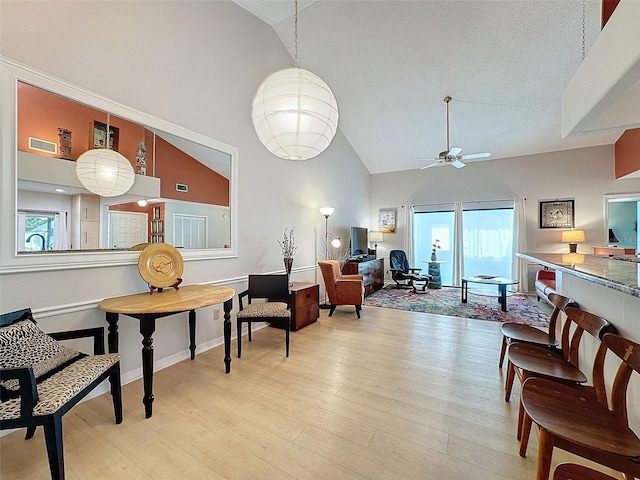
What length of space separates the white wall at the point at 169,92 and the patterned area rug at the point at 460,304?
2067 millimetres

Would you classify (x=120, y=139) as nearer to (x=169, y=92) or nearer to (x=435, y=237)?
(x=169, y=92)

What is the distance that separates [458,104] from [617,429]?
491 centimetres

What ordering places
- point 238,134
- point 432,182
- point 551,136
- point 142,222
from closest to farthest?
point 142,222
point 238,134
point 551,136
point 432,182

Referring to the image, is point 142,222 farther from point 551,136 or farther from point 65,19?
point 551,136

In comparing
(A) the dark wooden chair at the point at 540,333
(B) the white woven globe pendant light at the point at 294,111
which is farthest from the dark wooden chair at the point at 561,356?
(B) the white woven globe pendant light at the point at 294,111

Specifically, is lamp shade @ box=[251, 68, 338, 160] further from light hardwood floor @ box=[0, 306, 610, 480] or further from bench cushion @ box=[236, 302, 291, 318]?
light hardwood floor @ box=[0, 306, 610, 480]

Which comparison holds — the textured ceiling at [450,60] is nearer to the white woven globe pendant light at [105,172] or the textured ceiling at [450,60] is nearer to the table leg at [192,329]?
the white woven globe pendant light at [105,172]

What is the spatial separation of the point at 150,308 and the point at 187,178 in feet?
4.90

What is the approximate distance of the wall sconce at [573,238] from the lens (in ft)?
16.8

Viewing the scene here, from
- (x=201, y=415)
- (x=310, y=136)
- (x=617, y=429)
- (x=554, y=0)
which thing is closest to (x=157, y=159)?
(x=310, y=136)

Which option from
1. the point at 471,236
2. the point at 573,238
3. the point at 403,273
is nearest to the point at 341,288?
the point at 403,273

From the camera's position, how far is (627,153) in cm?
475

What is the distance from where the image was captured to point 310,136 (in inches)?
68.1

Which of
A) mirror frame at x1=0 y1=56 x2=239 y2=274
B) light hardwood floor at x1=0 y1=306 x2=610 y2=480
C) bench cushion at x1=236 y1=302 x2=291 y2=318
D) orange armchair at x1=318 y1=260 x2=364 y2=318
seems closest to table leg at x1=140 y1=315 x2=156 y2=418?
light hardwood floor at x1=0 y1=306 x2=610 y2=480
